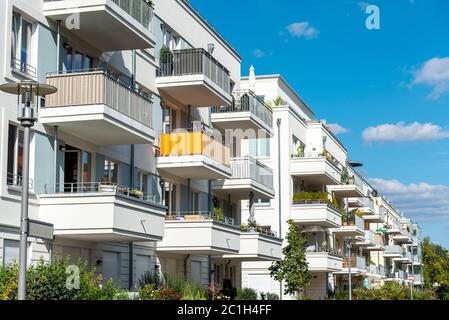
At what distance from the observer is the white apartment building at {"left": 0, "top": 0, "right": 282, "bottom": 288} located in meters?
20.4

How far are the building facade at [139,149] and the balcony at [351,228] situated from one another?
10.0 meters

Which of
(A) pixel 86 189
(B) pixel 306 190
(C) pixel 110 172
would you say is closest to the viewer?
(A) pixel 86 189

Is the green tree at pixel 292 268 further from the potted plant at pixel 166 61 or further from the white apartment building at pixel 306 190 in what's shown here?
the potted plant at pixel 166 61

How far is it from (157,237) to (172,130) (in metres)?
7.03

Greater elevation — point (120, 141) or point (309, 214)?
point (120, 141)

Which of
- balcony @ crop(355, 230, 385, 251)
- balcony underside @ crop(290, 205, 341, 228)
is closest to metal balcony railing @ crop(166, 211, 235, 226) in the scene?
balcony underside @ crop(290, 205, 341, 228)

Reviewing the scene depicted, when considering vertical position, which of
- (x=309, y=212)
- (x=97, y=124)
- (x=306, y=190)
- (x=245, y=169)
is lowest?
(x=309, y=212)

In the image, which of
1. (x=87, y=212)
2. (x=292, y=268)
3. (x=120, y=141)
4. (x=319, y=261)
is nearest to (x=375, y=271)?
(x=319, y=261)

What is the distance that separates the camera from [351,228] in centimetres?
5853

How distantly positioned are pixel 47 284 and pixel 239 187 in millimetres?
17742

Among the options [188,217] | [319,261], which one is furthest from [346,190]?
[188,217]

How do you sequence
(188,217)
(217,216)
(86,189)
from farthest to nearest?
(217,216)
(188,217)
(86,189)

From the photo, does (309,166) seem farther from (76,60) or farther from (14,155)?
(14,155)

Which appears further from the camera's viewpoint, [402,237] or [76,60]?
[402,237]
